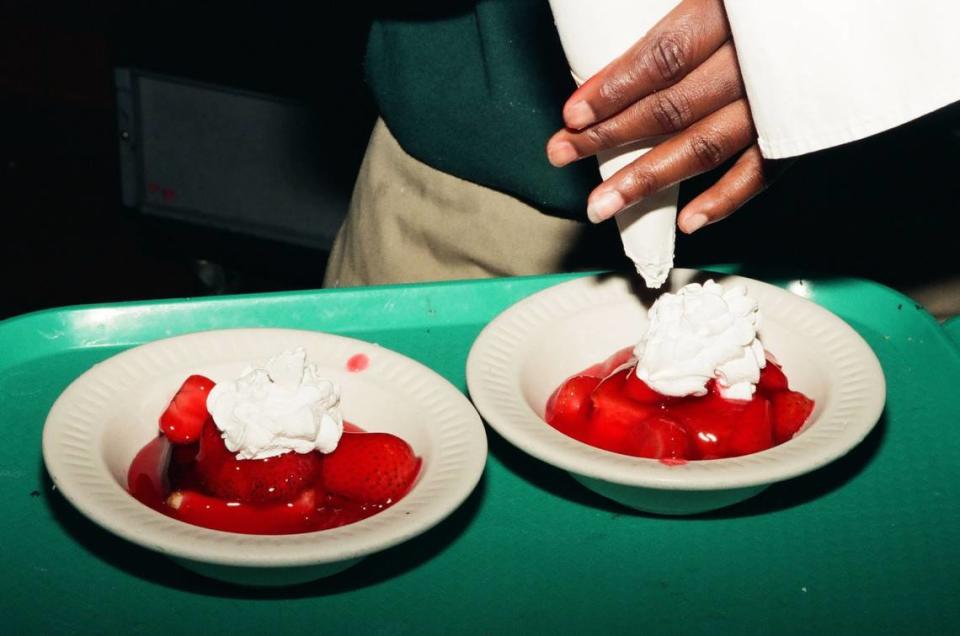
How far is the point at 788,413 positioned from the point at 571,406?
192 millimetres

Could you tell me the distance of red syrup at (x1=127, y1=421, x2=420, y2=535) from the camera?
96cm

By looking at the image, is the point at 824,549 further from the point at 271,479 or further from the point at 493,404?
the point at 271,479

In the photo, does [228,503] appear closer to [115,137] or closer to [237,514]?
[237,514]

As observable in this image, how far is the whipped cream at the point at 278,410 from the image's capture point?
3.22 feet

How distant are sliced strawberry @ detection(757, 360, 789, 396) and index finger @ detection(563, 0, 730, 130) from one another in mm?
285

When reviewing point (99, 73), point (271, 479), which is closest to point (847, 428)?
point (271, 479)

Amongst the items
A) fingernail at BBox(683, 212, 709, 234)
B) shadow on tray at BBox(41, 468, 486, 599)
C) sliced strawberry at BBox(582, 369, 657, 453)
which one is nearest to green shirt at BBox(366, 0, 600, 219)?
fingernail at BBox(683, 212, 709, 234)

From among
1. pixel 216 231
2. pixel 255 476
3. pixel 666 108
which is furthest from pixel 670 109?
pixel 216 231

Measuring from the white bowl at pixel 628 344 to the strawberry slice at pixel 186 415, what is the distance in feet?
0.77

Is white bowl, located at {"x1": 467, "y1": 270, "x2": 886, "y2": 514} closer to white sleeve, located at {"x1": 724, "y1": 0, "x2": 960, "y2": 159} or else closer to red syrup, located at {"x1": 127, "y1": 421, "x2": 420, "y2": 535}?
red syrup, located at {"x1": 127, "y1": 421, "x2": 420, "y2": 535}

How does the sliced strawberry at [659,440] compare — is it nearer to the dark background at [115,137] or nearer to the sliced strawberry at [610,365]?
the sliced strawberry at [610,365]

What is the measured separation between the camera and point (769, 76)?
3.28ft

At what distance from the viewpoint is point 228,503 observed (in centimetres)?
97

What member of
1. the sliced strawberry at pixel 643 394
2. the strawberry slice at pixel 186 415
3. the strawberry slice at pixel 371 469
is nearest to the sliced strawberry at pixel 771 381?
the sliced strawberry at pixel 643 394
